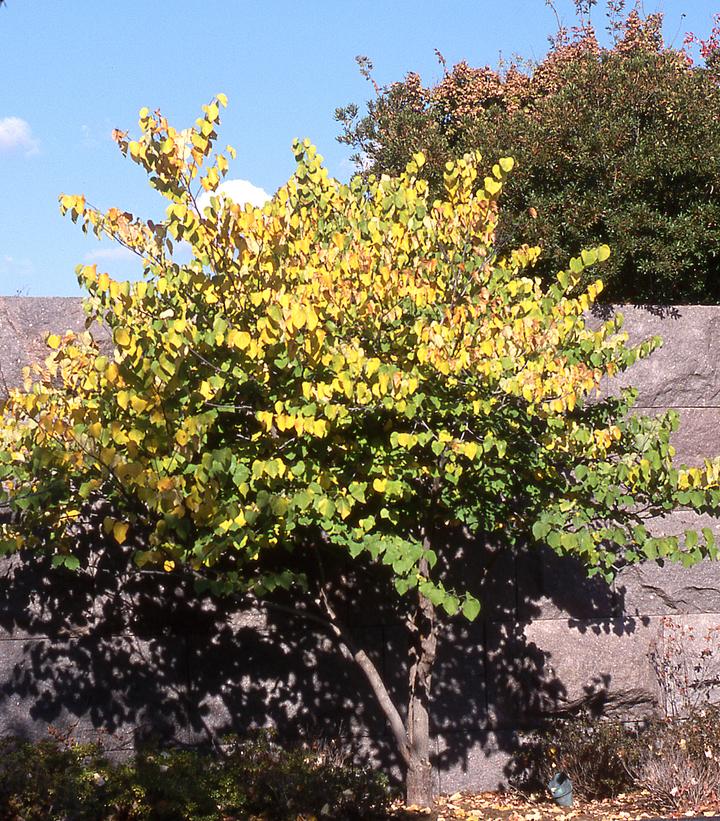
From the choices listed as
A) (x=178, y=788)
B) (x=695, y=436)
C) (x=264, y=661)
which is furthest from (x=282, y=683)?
(x=695, y=436)

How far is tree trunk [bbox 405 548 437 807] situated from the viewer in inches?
260

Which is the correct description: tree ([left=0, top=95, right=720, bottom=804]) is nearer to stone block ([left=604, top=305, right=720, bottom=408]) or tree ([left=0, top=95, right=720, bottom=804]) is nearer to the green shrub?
the green shrub

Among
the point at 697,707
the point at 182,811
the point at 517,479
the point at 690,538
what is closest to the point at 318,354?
the point at 517,479

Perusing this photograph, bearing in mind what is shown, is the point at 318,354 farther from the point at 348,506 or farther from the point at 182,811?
the point at 182,811

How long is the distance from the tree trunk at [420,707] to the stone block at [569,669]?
1404 mm

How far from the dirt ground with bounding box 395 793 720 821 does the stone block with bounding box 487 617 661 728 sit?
23.1 inches

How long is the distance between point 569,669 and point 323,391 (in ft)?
13.8

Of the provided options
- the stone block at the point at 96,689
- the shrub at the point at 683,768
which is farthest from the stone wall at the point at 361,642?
the shrub at the point at 683,768

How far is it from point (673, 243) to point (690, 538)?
16.8 feet

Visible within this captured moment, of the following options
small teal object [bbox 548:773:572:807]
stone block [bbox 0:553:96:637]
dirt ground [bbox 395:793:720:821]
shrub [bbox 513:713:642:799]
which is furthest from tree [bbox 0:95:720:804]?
small teal object [bbox 548:773:572:807]

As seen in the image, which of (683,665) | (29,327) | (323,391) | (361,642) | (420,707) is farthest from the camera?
(683,665)

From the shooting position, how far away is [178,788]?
6.17 meters

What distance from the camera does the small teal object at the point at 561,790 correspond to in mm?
7332

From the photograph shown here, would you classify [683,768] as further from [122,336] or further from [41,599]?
[122,336]
